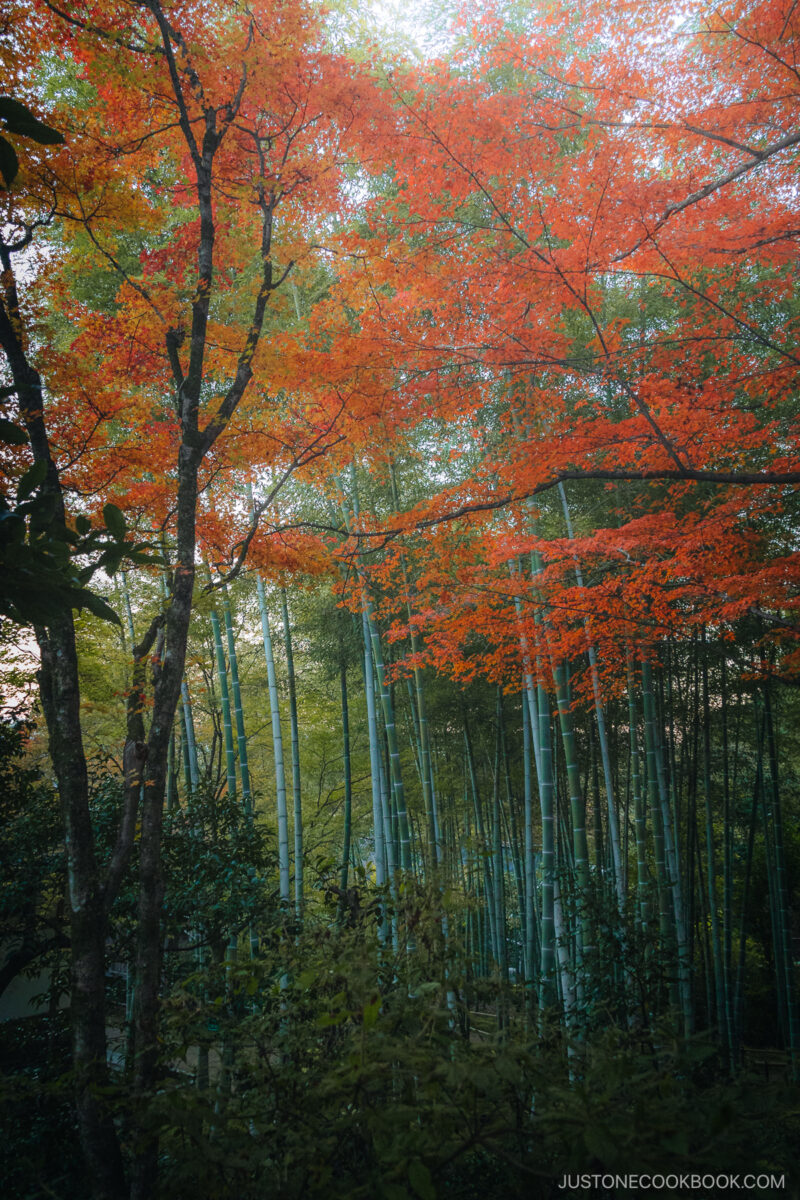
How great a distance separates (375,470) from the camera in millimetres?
5230

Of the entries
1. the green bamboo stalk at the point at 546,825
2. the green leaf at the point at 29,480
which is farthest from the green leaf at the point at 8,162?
the green bamboo stalk at the point at 546,825

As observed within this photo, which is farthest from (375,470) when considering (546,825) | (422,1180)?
(422,1180)

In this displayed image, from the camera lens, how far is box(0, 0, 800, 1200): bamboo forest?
1.22m

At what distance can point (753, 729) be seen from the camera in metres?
9.62

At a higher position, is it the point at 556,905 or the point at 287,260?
the point at 287,260

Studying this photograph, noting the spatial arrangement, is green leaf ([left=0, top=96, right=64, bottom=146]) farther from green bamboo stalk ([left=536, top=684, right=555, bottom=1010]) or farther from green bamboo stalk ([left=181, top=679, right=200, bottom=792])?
green bamboo stalk ([left=181, top=679, right=200, bottom=792])

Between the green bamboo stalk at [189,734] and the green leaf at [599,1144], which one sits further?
the green bamboo stalk at [189,734]

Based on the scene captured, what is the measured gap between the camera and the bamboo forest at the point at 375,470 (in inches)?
47.9

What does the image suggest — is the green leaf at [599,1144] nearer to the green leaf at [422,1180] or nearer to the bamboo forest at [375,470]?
the bamboo forest at [375,470]

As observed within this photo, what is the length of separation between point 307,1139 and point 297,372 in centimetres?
359

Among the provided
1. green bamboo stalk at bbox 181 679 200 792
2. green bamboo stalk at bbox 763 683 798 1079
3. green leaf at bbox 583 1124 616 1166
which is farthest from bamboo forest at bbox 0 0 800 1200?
green bamboo stalk at bbox 181 679 200 792

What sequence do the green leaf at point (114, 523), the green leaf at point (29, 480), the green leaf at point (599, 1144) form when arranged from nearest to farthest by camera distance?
the green leaf at point (599, 1144) < the green leaf at point (29, 480) < the green leaf at point (114, 523)

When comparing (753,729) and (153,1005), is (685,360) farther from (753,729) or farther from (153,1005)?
(753,729)

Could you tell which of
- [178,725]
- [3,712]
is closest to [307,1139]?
[3,712]
